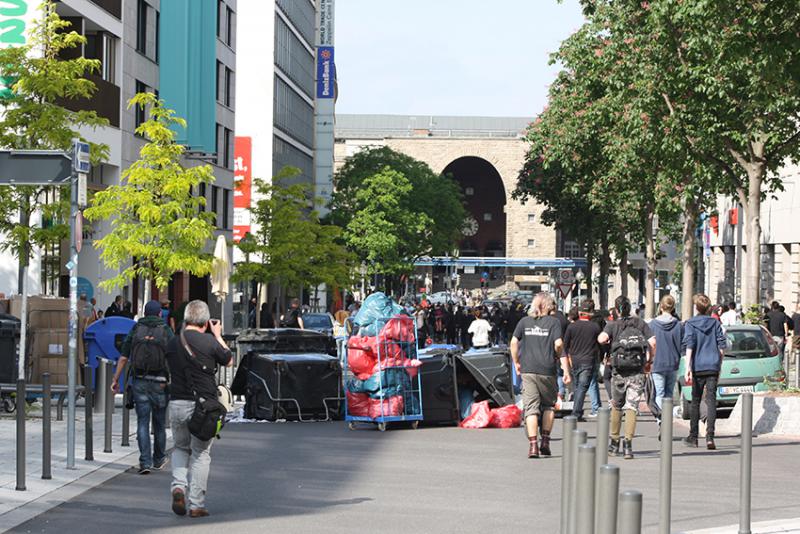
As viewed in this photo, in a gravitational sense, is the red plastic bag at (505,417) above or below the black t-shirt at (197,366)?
below

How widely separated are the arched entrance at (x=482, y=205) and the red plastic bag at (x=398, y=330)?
134 meters

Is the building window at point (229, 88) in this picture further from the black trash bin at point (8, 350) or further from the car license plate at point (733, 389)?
the car license plate at point (733, 389)

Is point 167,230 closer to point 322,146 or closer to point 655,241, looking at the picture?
point 655,241

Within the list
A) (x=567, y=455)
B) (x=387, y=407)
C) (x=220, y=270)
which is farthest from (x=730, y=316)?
(x=567, y=455)

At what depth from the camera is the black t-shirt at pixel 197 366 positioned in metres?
11.0

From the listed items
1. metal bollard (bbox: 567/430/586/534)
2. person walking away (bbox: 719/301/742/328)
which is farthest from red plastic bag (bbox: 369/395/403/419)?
person walking away (bbox: 719/301/742/328)

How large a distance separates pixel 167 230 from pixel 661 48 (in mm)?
11529

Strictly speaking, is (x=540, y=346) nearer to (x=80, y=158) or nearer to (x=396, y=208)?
(x=80, y=158)

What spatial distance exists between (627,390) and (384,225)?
64179 mm

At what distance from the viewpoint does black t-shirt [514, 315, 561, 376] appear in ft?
50.3

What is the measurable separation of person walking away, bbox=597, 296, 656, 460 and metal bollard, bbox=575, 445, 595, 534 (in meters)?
9.88

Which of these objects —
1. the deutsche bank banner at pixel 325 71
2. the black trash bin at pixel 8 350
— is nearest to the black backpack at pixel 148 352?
the black trash bin at pixel 8 350

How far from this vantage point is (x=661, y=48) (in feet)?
101

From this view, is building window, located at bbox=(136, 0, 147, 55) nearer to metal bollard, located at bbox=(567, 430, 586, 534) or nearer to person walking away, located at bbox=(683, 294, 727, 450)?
person walking away, located at bbox=(683, 294, 727, 450)
